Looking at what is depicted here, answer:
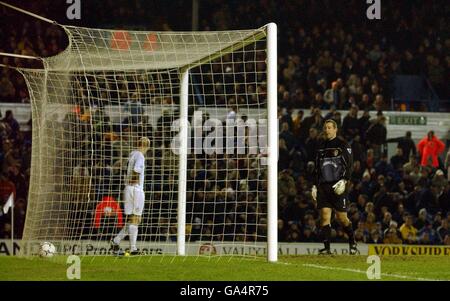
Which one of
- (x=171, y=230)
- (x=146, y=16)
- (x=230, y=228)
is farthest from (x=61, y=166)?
(x=146, y=16)

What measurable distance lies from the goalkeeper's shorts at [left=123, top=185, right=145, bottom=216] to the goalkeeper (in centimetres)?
252

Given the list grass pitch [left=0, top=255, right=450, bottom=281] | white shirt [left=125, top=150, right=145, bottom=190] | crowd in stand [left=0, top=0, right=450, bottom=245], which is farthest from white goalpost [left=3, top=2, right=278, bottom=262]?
crowd in stand [left=0, top=0, right=450, bottom=245]

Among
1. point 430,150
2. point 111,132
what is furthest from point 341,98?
point 111,132

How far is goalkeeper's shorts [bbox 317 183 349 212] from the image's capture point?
526 inches

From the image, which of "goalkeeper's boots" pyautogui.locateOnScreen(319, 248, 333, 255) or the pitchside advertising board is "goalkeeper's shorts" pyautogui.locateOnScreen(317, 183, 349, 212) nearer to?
"goalkeeper's boots" pyautogui.locateOnScreen(319, 248, 333, 255)

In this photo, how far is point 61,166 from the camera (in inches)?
543

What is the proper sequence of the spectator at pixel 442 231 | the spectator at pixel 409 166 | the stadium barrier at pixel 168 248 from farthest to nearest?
the spectator at pixel 409 166, the spectator at pixel 442 231, the stadium barrier at pixel 168 248

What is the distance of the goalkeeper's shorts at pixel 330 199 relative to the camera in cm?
1337

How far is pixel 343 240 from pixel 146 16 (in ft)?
30.5

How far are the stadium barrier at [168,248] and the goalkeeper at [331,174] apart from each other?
1.12m

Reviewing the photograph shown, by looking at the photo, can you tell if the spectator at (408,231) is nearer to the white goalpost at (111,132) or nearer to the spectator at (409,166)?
the spectator at (409,166)

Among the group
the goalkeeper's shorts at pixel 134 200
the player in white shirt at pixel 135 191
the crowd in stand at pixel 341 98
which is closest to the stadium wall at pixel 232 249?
the crowd in stand at pixel 341 98

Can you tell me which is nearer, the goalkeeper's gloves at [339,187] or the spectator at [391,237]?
the goalkeeper's gloves at [339,187]
